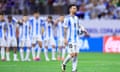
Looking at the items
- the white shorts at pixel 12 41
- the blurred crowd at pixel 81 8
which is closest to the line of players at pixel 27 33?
the white shorts at pixel 12 41

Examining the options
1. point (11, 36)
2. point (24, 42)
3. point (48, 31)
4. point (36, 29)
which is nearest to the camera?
point (36, 29)

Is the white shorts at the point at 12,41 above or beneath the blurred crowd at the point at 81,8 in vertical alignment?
beneath

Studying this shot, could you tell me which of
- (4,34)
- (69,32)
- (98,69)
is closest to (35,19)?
(4,34)

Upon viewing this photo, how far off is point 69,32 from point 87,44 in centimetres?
1632

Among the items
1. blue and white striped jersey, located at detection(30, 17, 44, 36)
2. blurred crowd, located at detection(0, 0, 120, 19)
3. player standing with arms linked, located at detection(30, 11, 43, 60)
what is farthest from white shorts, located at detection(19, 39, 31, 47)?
blurred crowd, located at detection(0, 0, 120, 19)

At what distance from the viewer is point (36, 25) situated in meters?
27.8

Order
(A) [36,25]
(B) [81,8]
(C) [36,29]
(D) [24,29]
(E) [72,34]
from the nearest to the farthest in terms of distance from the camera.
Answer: (E) [72,34]
(A) [36,25]
(C) [36,29]
(D) [24,29]
(B) [81,8]

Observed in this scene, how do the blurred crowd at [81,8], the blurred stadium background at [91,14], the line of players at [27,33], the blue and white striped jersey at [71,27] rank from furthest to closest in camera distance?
the blurred crowd at [81,8] < the blurred stadium background at [91,14] < the line of players at [27,33] < the blue and white striped jersey at [71,27]

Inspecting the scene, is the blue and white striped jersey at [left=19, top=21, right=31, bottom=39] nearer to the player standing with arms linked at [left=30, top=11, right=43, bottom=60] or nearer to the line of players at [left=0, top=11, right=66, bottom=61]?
the line of players at [left=0, top=11, right=66, bottom=61]

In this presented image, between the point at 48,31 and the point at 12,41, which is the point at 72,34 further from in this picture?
the point at 12,41

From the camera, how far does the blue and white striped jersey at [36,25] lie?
2767cm

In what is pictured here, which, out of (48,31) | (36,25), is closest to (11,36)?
(36,25)

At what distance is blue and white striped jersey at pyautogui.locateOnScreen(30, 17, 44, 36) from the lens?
27.7m

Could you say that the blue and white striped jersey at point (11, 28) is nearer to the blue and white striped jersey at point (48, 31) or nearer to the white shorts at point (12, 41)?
the white shorts at point (12, 41)
